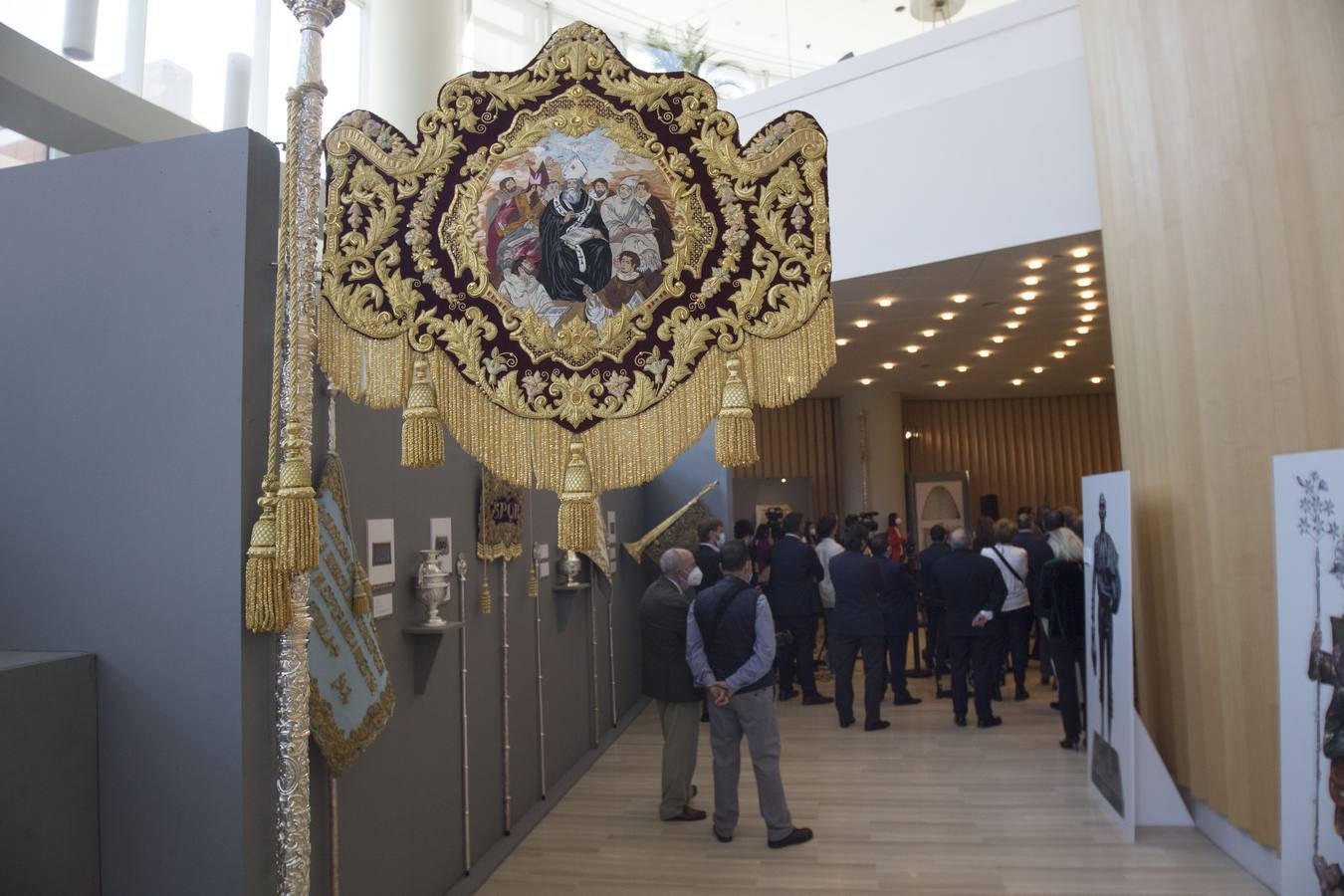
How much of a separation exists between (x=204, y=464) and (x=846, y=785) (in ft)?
15.1

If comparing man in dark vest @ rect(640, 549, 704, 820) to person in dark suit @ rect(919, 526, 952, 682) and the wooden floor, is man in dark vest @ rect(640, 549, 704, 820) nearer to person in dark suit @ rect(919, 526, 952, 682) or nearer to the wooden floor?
the wooden floor

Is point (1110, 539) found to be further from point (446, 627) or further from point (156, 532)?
point (156, 532)

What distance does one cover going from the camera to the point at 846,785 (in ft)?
18.9

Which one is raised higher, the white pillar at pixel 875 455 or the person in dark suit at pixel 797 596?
the white pillar at pixel 875 455

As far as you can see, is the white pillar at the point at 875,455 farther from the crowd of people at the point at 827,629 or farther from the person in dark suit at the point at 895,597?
the person in dark suit at the point at 895,597

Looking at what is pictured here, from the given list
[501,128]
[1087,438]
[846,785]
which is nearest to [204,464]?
[501,128]

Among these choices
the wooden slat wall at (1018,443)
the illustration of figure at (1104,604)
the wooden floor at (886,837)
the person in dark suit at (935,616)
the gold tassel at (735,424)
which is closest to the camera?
the gold tassel at (735,424)

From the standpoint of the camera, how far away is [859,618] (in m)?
7.11

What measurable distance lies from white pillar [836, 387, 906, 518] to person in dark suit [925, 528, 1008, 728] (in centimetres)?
685

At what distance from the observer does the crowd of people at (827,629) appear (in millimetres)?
4762

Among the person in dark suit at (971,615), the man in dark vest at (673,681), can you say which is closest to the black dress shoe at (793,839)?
the man in dark vest at (673,681)

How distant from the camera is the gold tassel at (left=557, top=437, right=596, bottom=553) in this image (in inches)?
87.6

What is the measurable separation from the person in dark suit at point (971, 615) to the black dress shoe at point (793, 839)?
285cm

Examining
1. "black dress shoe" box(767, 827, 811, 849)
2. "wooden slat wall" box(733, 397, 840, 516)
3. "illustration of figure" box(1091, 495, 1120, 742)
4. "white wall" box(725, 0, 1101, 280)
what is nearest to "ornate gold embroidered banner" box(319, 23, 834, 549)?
"black dress shoe" box(767, 827, 811, 849)
